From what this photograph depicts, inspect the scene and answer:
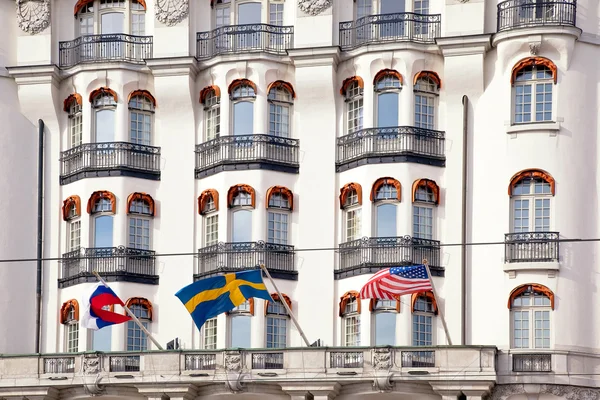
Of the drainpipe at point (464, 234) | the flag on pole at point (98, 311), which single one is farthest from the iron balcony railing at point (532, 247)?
the flag on pole at point (98, 311)

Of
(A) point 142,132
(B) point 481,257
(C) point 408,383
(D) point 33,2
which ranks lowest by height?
(C) point 408,383

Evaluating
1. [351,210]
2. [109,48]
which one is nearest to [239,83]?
[109,48]

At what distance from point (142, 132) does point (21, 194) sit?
19.4ft

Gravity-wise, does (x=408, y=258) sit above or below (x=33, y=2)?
below

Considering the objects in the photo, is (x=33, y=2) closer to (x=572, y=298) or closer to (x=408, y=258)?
(x=408, y=258)

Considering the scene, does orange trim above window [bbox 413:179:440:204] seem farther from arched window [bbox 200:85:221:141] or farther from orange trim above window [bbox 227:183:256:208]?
arched window [bbox 200:85:221:141]

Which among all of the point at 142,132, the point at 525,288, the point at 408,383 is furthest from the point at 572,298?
the point at 142,132

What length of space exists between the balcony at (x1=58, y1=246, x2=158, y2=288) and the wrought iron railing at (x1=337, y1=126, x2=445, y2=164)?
1020cm

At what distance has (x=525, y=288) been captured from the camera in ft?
273

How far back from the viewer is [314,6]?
288ft

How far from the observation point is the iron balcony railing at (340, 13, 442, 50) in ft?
285

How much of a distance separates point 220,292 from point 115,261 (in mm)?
7355

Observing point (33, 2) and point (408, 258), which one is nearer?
point (408, 258)

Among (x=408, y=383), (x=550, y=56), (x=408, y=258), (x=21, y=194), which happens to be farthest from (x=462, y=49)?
(x=21, y=194)
